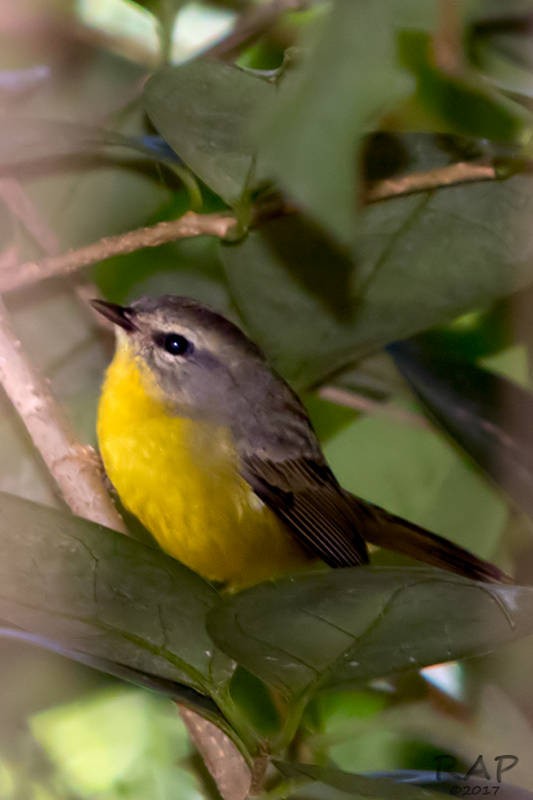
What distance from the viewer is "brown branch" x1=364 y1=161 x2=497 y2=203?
1.36 metres

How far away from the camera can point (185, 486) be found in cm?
165

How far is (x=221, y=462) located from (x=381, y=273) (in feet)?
1.45

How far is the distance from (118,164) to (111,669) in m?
0.85

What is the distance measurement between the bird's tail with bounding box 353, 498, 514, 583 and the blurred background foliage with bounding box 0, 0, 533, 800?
4cm

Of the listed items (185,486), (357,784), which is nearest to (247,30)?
(185,486)

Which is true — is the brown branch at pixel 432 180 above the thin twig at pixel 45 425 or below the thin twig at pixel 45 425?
above

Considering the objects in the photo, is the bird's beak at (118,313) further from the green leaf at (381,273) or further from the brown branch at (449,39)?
the brown branch at (449,39)

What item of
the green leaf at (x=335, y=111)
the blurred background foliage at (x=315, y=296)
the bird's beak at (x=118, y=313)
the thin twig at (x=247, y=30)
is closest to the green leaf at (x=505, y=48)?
the blurred background foliage at (x=315, y=296)

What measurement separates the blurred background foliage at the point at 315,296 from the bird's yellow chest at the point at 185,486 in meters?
0.11

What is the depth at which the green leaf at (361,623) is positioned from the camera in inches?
35.3

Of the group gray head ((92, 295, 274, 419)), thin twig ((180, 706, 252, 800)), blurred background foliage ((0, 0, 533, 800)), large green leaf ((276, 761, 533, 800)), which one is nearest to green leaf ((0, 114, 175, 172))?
blurred background foliage ((0, 0, 533, 800))

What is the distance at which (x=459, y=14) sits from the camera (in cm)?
80

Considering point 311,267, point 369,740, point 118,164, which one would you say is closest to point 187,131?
point 311,267

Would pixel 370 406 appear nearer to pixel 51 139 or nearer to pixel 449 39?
pixel 51 139
